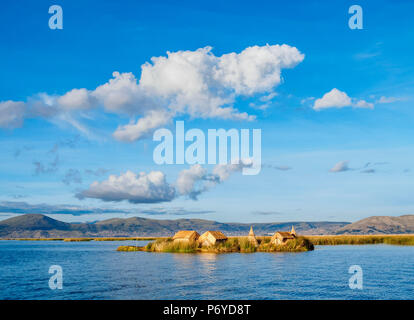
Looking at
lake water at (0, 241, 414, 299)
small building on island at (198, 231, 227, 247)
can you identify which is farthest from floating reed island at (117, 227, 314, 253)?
lake water at (0, 241, 414, 299)

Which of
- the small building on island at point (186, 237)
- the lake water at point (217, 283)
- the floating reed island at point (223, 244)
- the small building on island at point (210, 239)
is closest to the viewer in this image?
the lake water at point (217, 283)

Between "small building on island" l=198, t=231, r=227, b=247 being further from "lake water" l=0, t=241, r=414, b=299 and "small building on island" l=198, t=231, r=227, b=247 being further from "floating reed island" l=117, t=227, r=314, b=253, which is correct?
"lake water" l=0, t=241, r=414, b=299

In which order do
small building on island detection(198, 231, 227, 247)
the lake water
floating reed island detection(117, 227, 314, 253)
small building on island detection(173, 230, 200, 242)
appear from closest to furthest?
the lake water, floating reed island detection(117, 227, 314, 253), small building on island detection(198, 231, 227, 247), small building on island detection(173, 230, 200, 242)

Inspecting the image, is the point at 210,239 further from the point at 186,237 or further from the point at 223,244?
the point at 186,237

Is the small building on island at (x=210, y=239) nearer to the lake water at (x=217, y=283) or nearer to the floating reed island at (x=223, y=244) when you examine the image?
the floating reed island at (x=223, y=244)

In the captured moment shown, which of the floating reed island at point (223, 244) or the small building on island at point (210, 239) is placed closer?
the floating reed island at point (223, 244)

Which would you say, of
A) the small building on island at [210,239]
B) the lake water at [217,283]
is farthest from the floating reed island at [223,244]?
the lake water at [217,283]

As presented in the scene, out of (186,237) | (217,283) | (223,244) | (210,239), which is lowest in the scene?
(223,244)

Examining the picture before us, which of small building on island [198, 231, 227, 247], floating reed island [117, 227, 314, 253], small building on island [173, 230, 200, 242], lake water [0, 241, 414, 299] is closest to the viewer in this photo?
lake water [0, 241, 414, 299]

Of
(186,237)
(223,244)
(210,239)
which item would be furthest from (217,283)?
(186,237)

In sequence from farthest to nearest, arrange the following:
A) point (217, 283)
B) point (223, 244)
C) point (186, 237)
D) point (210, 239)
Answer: point (186, 237), point (210, 239), point (223, 244), point (217, 283)

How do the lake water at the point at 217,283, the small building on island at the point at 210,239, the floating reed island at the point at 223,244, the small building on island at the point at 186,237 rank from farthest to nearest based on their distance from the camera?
the small building on island at the point at 186,237 → the small building on island at the point at 210,239 → the floating reed island at the point at 223,244 → the lake water at the point at 217,283
